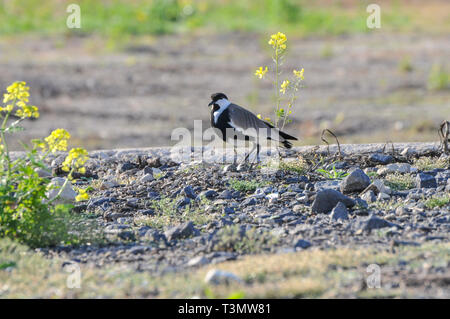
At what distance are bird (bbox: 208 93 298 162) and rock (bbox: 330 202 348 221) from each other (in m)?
1.48

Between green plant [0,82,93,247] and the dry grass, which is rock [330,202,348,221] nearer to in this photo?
the dry grass

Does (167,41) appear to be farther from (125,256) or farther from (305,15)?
(125,256)

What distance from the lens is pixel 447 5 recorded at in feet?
93.7

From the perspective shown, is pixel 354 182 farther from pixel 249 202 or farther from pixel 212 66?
pixel 212 66

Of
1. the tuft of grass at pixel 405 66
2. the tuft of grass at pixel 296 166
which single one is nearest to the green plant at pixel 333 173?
the tuft of grass at pixel 296 166

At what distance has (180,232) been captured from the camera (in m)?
5.09

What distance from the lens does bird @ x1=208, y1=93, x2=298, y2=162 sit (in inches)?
269

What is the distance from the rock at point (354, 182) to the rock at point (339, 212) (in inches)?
23.8

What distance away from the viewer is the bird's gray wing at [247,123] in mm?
6812

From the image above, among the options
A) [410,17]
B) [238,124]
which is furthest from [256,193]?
[410,17]

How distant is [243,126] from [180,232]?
2083mm

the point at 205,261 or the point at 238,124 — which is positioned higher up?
the point at 238,124

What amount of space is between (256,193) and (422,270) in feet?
7.41

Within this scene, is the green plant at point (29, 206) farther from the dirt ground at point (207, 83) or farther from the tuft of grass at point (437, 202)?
the dirt ground at point (207, 83)
